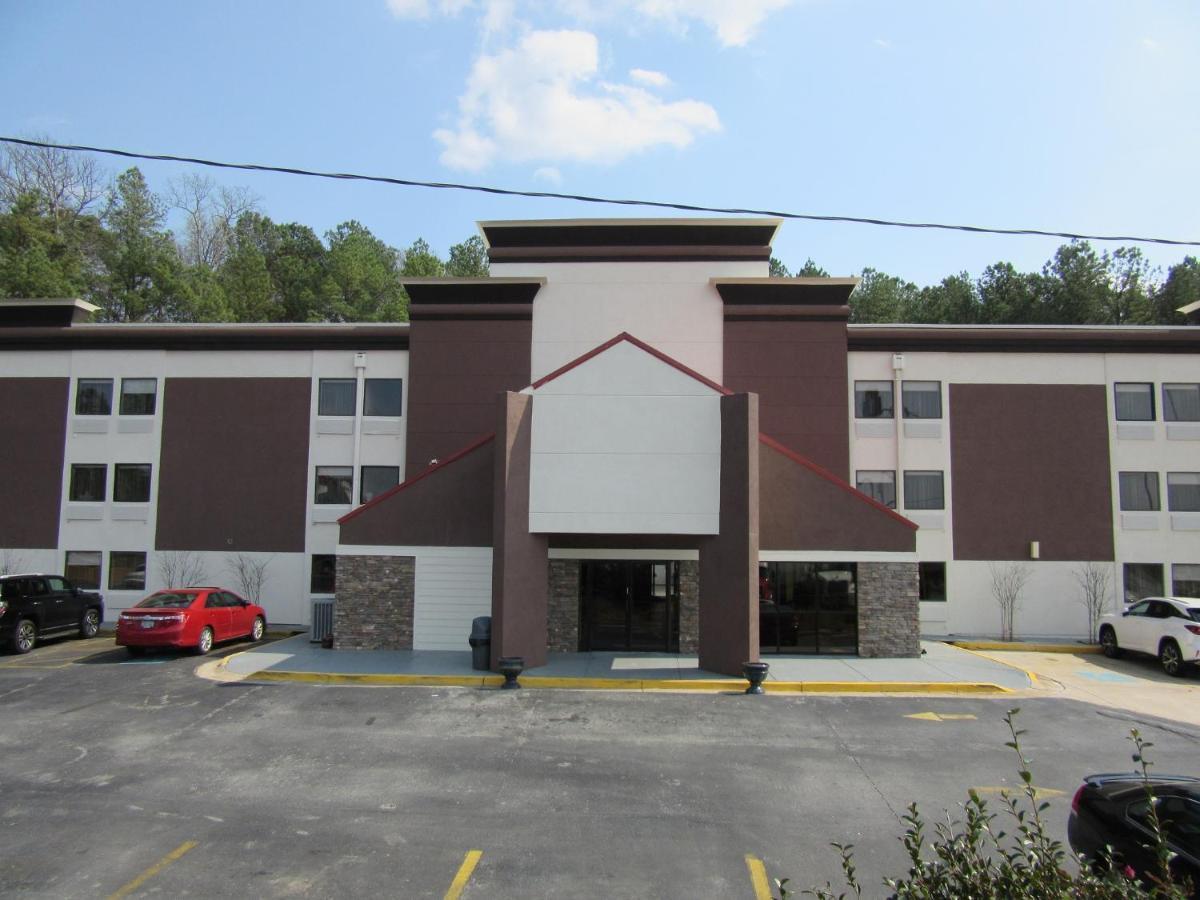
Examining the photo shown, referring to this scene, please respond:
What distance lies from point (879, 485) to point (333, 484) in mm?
15812

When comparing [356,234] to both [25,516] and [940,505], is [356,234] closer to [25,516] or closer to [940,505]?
[25,516]

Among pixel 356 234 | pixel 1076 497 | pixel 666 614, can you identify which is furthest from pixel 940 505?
pixel 356 234

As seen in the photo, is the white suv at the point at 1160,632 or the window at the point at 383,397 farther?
the window at the point at 383,397

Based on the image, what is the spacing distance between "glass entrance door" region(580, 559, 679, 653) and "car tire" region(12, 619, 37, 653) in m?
12.7

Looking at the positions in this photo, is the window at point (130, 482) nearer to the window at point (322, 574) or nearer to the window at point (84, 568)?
the window at point (84, 568)

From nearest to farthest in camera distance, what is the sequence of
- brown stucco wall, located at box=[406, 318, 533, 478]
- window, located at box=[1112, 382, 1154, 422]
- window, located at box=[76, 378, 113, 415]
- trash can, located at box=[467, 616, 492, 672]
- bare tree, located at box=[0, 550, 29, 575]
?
trash can, located at box=[467, 616, 492, 672]
brown stucco wall, located at box=[406, 318, 533, 478]
window, located at box=[1112, 382, 1154, 422]
bare tree, located at box=[0, 550, 29, 575]
window, located at box=[76, 378, 113, 415]

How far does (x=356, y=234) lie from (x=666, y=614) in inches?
1584

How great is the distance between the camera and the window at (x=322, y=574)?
77.8ft

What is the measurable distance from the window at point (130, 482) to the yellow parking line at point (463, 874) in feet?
68.1

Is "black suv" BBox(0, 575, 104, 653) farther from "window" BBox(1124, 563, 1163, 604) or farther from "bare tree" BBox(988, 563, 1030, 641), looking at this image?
"window" BBox(1124, 563, 1163, 604)

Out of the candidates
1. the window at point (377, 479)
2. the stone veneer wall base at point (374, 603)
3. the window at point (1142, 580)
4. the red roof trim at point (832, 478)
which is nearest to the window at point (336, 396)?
the window at point (377, 479)

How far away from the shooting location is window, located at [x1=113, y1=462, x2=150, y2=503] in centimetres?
2447

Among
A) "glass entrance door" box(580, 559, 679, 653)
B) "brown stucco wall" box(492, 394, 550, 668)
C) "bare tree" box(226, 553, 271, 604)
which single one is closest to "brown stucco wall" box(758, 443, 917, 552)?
"glass entrance door" box(580, 559, 679, 653)

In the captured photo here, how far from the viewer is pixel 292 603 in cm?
2356
